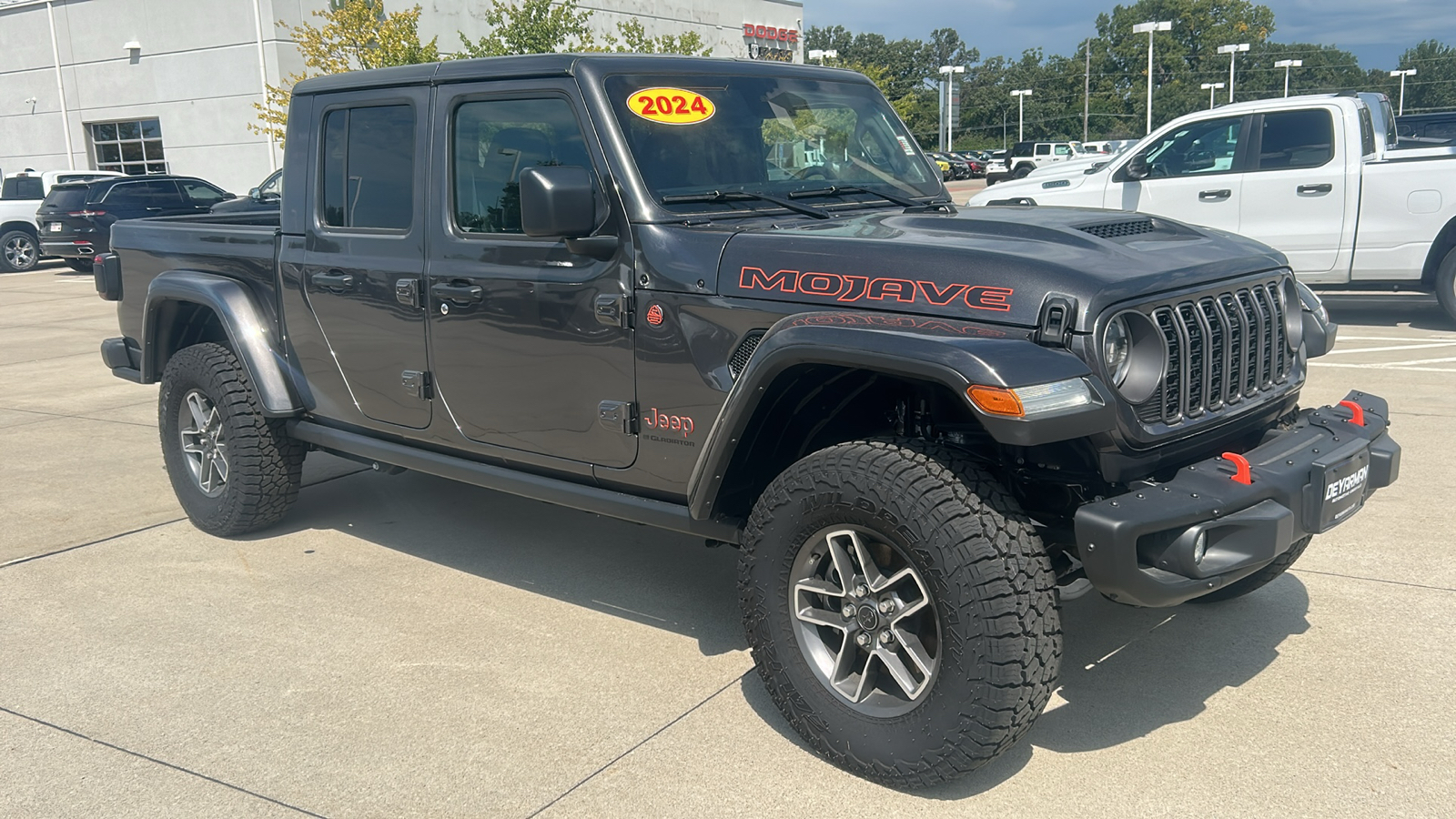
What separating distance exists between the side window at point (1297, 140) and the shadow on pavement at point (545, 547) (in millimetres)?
7068

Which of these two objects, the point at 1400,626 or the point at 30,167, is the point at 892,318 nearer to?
the point at 1400,626

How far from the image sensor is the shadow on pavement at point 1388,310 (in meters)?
10.3

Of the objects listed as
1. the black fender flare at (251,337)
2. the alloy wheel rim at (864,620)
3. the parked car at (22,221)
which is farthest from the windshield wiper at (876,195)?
the parked car at (22,221)

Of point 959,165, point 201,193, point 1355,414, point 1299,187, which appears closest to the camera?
point 1355,414

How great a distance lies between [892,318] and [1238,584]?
72.2 inches

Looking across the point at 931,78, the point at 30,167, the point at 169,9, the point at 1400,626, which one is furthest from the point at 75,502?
the point at 931,78

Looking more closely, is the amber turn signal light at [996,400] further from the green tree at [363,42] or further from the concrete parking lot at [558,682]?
the green tree at [363,42]

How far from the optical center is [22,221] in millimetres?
21328

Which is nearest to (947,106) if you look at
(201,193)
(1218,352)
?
(201,193)

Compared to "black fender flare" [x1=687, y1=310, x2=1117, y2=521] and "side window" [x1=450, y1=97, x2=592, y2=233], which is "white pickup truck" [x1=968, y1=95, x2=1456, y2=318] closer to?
"side window" [x1=450, y1=97, x2=592, y2=233]

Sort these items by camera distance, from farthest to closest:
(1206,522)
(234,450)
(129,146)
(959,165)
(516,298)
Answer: (959,165), (129,146), (234,450), (516,298), (1206,522)

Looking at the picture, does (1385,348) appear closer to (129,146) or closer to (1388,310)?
(1388,310)

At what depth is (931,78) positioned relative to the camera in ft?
463

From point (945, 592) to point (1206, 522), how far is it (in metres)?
0.64
